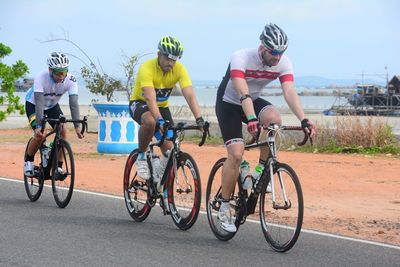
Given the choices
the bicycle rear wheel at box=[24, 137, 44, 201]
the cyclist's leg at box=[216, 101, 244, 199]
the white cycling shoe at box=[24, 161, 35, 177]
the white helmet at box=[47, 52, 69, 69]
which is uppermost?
the white helmet at box=[47, 52, 69, 69]

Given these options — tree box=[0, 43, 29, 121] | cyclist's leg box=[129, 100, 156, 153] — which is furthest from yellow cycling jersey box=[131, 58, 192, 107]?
tree box=[0, 43, 29, 121]

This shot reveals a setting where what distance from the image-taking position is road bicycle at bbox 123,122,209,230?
30.2 feet

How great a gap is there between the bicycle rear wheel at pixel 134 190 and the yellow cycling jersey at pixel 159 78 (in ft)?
2.82

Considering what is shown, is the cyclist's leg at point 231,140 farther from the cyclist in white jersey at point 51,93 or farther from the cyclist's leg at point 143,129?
the cyclist in white jersey at point 51,93

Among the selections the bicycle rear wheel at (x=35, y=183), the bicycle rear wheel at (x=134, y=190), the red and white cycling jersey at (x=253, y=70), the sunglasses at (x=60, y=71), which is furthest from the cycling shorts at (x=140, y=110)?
the bicycle rear wheel at (x=35, y=183)

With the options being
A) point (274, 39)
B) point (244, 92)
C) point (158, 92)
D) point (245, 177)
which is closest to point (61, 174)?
point (158, 92)

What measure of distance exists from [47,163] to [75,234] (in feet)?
8.08

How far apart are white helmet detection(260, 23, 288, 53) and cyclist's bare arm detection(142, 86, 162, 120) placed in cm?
151

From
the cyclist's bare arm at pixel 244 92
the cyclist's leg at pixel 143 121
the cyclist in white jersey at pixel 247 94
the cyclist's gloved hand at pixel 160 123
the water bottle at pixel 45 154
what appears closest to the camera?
the cyclist's bare arm at pixel 244 92

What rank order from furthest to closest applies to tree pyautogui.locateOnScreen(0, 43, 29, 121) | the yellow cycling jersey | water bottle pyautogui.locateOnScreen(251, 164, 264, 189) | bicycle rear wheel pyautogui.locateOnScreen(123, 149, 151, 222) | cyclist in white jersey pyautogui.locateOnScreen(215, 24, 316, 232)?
tree pyautogui.locateOnScreen(0, 43, 29, 121), bicycle rear wheel pyautogui.locateOnScreen(123, 149, 151, 222), the yellow cycling jersey, water bottle pyautogui.locateOnScreen(251, 164, 264, 189), cyclist in white jersey pyautogui.locateOnScreen(215, 24, 316, 232)

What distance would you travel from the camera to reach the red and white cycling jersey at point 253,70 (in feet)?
28.2

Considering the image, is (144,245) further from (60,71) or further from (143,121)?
(60,71)

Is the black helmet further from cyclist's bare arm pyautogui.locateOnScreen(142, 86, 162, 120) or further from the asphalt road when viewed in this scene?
the asphalt road

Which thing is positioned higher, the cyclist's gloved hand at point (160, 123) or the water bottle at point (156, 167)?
the cyclist's gloved hand at point (160, 123)
